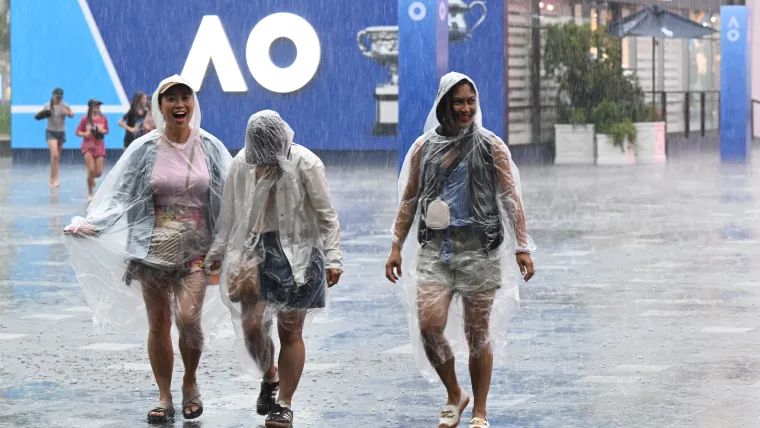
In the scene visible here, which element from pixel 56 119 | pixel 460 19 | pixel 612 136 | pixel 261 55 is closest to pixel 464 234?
pixel 56 119

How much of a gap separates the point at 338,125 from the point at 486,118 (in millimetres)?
2997

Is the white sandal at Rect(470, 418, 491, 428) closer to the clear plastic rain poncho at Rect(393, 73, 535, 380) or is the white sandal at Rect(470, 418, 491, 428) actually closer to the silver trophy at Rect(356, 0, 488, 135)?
the clear plastic rain poncho at Rect(393, 73, 535, 380)

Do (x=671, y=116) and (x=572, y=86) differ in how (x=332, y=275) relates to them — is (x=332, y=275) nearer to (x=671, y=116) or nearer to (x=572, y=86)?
(x=572, y=86)

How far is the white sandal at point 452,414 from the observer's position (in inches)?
276

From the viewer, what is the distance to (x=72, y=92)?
1296 inches

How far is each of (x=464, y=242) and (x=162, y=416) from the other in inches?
62.7

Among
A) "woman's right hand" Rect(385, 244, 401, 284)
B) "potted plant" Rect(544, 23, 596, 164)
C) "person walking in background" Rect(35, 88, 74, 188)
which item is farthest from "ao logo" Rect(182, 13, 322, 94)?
"woman's right hand" Rect(385, 244, 401, 284)

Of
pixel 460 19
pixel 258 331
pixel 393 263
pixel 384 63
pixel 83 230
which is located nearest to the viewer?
pixel 393 263

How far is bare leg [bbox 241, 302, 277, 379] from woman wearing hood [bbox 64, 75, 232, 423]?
289 millimetres

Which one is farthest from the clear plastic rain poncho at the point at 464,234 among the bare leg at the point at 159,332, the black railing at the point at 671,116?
the black railing at the point at 671,116

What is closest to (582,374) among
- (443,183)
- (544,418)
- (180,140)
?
(544,418)

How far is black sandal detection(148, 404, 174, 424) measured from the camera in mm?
7272

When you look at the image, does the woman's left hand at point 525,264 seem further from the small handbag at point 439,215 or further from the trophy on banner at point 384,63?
the trophy on banner at point 384,63

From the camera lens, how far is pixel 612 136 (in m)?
30.4
